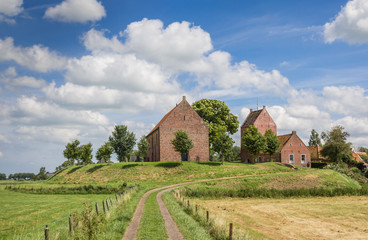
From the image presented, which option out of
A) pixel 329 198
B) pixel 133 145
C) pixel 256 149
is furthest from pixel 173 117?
pixel 329 198

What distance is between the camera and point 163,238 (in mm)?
14508

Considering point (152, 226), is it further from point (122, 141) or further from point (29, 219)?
point (122, 141)

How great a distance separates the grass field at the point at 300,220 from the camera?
20156 mm

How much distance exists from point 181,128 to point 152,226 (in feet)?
155

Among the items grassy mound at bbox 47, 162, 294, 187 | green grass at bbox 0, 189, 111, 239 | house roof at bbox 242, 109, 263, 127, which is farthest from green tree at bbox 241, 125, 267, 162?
green grass at bbox 0, 189, 111, 239

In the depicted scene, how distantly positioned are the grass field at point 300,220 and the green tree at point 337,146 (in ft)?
130

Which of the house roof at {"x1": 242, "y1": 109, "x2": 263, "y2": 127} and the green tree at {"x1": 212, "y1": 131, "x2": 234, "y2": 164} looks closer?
the green tree at {"x1": 212, "y1": 131, "x2": 234, "y2": 164}

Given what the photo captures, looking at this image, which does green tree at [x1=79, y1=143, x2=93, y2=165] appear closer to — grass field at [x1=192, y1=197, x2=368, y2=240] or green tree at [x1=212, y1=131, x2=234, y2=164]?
green tree at [x1=212, y1=131, x2=234, y2=164]

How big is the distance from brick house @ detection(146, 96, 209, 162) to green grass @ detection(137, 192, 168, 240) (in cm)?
3926

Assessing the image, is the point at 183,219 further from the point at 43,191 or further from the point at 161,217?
the point at 43,191

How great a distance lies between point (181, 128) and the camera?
211 ft

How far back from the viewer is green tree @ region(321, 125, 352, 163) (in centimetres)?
7162

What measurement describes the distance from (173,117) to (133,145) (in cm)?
1096

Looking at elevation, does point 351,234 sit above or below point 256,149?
below
